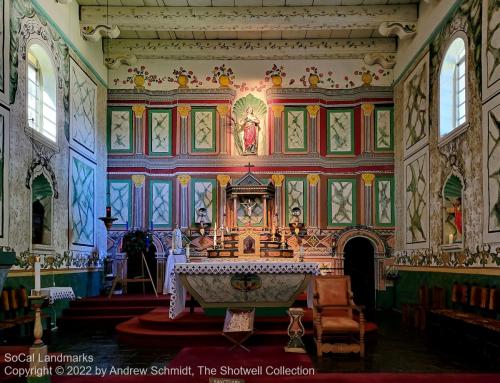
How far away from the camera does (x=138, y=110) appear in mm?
14297

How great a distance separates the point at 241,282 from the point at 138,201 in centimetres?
585

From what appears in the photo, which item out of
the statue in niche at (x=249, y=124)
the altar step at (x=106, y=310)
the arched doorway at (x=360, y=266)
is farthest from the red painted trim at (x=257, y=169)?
the altar step at (x=106, y=310)

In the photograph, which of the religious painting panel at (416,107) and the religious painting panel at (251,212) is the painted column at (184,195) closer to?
the religious painting panel at (251,212)

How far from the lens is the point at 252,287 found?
9070 millimetres

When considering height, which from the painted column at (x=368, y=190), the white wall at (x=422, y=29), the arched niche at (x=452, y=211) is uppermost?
the white wall at (x=422, y=29)

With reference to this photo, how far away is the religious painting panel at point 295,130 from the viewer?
14211mm

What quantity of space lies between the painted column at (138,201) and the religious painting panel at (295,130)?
12.4 ft

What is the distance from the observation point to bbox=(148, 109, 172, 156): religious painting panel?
46.7ft

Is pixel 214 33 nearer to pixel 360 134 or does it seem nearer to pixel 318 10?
→ pixel 318 10

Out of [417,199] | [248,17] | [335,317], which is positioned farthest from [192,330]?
[248,17]

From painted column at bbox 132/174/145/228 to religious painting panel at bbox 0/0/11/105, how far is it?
5719 mm

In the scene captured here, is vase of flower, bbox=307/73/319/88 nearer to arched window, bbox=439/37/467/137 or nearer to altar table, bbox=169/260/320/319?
arched window, bbox=439/37/467/137

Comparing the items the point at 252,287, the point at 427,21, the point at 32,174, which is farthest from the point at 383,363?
the point at 427,21

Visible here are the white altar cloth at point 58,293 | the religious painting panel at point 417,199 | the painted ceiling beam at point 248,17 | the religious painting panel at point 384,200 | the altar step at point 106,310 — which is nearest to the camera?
the white altar cloth at point 58,293
